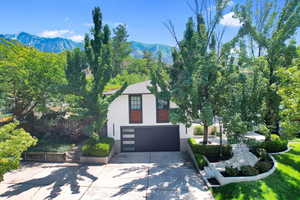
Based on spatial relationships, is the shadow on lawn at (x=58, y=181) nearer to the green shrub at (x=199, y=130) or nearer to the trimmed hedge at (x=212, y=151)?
the trimmed hedge at (x=212, y=151)

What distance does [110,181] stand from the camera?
401 inches

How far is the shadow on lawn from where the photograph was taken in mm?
9148

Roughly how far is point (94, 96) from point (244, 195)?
35.1ft

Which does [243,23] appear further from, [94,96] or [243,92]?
[94,96]

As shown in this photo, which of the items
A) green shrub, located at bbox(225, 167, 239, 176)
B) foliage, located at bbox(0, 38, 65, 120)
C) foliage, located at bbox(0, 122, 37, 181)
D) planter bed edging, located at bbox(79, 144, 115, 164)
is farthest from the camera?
foliage, located at bbox(0, 38, 65, 120)

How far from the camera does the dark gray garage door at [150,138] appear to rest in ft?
50.7

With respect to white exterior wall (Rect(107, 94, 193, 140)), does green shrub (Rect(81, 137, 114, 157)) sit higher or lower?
lower

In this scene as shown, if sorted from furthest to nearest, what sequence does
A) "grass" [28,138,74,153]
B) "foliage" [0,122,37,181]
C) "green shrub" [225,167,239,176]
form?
"grass" [28,138,74,153], "green shrub" [225,167,239,176], "foliage" [0,122,37,181]

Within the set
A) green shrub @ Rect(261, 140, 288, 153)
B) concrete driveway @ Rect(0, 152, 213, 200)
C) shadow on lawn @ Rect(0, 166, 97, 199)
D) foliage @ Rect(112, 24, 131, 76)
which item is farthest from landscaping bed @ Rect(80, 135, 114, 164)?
foliage @ Rect(112, 24, 131, 76)

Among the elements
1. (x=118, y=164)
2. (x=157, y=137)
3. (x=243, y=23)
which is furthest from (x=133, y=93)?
(x=243, y=23)

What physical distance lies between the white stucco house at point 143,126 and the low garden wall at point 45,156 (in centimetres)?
404

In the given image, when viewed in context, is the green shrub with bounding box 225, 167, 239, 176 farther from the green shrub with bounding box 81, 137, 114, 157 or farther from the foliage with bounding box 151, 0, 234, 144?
the green shrub with bounding box 81, 137, 114, 157

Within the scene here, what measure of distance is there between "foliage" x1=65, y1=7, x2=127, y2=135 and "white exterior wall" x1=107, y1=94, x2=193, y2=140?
2489mm

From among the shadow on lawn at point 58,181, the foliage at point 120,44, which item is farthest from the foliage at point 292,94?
the foliage at point 120,44
